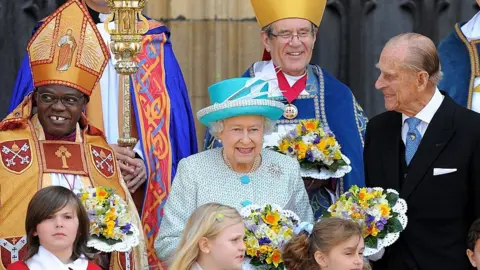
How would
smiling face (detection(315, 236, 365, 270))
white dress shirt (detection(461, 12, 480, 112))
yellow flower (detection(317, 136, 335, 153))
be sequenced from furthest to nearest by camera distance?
1. white dress shirt (detection(461, 12, 480, 112))
2. yellow flower (detection(317, 136, 335, 153))
3. smiling face (detection(315, 236, 365, 270))

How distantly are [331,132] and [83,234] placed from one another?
179 cm

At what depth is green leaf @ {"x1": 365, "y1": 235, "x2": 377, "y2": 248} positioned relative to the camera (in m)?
8.02

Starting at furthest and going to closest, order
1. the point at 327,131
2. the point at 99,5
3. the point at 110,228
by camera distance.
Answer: the point at 99,5 < the point at 327,131 < the point at 110,228

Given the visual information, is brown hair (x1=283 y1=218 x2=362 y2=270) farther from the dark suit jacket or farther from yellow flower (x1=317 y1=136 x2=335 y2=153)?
yellow flower (x1=317 y1=136 x2=335 y2=153)

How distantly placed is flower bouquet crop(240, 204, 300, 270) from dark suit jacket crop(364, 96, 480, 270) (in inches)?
24.2

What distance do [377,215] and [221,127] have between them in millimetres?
964

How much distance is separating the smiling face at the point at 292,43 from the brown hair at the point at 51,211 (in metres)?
1.87

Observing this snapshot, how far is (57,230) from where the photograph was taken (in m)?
7.66

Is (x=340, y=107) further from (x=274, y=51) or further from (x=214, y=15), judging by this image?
(x=214, y=15)

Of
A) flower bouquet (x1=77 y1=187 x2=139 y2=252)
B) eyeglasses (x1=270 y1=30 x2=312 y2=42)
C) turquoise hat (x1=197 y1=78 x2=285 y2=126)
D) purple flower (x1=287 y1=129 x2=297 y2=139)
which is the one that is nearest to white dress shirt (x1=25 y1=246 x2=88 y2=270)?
flower bouquet (x1=77 y1=187 x2=139 y2=252)

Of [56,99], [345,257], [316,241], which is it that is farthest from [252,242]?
[56,99]

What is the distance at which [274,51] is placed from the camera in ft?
30.3

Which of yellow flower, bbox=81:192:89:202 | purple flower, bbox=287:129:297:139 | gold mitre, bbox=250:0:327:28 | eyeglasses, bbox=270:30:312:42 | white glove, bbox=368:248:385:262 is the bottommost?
white glove, bbox=368:248:385:262

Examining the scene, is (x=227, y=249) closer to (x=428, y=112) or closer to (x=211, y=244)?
(x=211, y=244)
